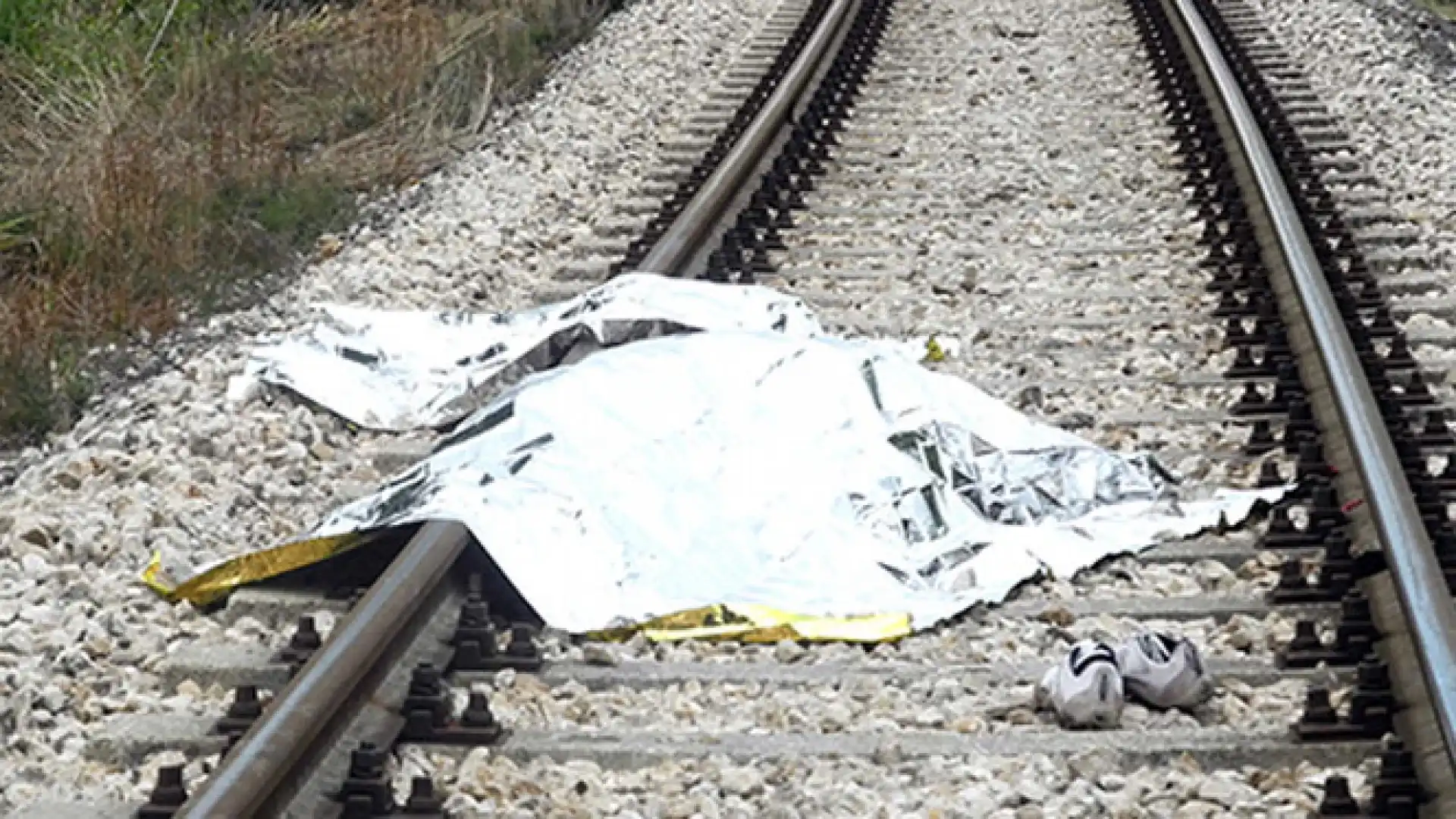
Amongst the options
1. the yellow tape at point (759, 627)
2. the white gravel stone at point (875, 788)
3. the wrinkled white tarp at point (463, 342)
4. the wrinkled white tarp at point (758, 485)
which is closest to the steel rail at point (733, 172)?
the wrinkled white tarp at point (463, 342)

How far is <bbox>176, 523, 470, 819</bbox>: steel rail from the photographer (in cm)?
410

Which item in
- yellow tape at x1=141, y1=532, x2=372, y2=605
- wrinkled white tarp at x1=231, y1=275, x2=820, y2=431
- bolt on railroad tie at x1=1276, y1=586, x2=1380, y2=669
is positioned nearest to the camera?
bolt on railroad tie at x1=1276, y1=586, x2=1380, y2=669

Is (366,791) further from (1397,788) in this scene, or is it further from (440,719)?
(1397,788)

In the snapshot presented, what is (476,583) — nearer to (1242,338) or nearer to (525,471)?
(525,471)

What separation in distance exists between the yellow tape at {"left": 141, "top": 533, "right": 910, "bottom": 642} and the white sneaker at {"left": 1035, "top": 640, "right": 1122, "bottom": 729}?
619 mm

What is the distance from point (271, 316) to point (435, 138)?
10.0 ft

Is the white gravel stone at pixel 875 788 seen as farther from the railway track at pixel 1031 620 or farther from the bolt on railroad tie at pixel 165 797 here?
the bolt on railroad tie at pixel 165 797

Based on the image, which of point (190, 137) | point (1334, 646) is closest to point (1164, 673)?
point (1334, 646)

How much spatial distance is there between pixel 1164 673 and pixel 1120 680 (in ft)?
0.29

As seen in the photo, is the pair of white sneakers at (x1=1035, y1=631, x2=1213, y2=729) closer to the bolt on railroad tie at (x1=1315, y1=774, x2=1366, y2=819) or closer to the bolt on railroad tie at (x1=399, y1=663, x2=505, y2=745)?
the bolt on railroad tie at (x1=1315, y1=774, x2=1366, y2=819)

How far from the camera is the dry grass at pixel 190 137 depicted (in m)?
8.05

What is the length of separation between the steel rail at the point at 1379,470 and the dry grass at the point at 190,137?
3.44m

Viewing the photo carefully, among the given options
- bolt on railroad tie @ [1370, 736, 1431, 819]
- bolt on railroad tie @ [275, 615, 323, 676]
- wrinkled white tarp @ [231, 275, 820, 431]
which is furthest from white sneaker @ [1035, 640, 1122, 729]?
wrinkled white tarp @ [231, 275, 820, 431]

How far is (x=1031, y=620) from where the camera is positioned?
5383 millimetres
